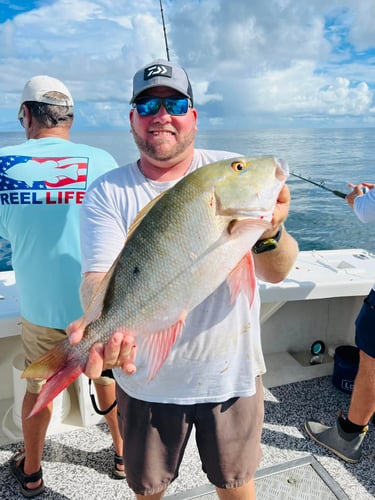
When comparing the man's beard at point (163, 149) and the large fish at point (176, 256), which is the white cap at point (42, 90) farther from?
the large fish at point (176, 256)

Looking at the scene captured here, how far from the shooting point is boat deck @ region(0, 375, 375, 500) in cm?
258

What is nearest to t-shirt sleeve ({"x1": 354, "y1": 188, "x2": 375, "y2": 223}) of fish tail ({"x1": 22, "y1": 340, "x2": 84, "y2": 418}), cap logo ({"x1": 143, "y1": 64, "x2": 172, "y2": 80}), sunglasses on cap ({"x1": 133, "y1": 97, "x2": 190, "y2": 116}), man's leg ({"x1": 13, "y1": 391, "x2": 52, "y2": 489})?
sunglasses on cap ({"x1": 133, "y1": 97, "x2": 190, "y2": 116})

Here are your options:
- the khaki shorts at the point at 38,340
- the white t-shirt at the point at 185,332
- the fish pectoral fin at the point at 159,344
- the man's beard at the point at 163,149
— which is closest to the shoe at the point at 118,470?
the khaki shorts at the point at 38,340

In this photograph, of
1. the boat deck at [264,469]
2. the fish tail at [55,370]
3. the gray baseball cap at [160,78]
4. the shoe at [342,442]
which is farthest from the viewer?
the shoe at [342,442]

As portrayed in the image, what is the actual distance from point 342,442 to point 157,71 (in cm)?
257

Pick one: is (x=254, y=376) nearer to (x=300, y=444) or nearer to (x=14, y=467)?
(x=300, y=444)

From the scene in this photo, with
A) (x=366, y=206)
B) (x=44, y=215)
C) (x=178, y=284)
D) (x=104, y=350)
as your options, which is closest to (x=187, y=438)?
(x=104, y=350)

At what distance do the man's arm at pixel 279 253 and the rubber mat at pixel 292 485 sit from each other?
4.87 ft

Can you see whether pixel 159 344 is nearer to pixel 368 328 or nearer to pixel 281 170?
pixel 281 170

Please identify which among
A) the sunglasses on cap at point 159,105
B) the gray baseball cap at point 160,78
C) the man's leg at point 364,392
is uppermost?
the gray baseball cap at point 160,78

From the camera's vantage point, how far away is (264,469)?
276cm

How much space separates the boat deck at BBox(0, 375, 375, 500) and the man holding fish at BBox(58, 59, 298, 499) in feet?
2.49

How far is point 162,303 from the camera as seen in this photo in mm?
1451

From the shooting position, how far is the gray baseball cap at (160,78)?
1839mm
